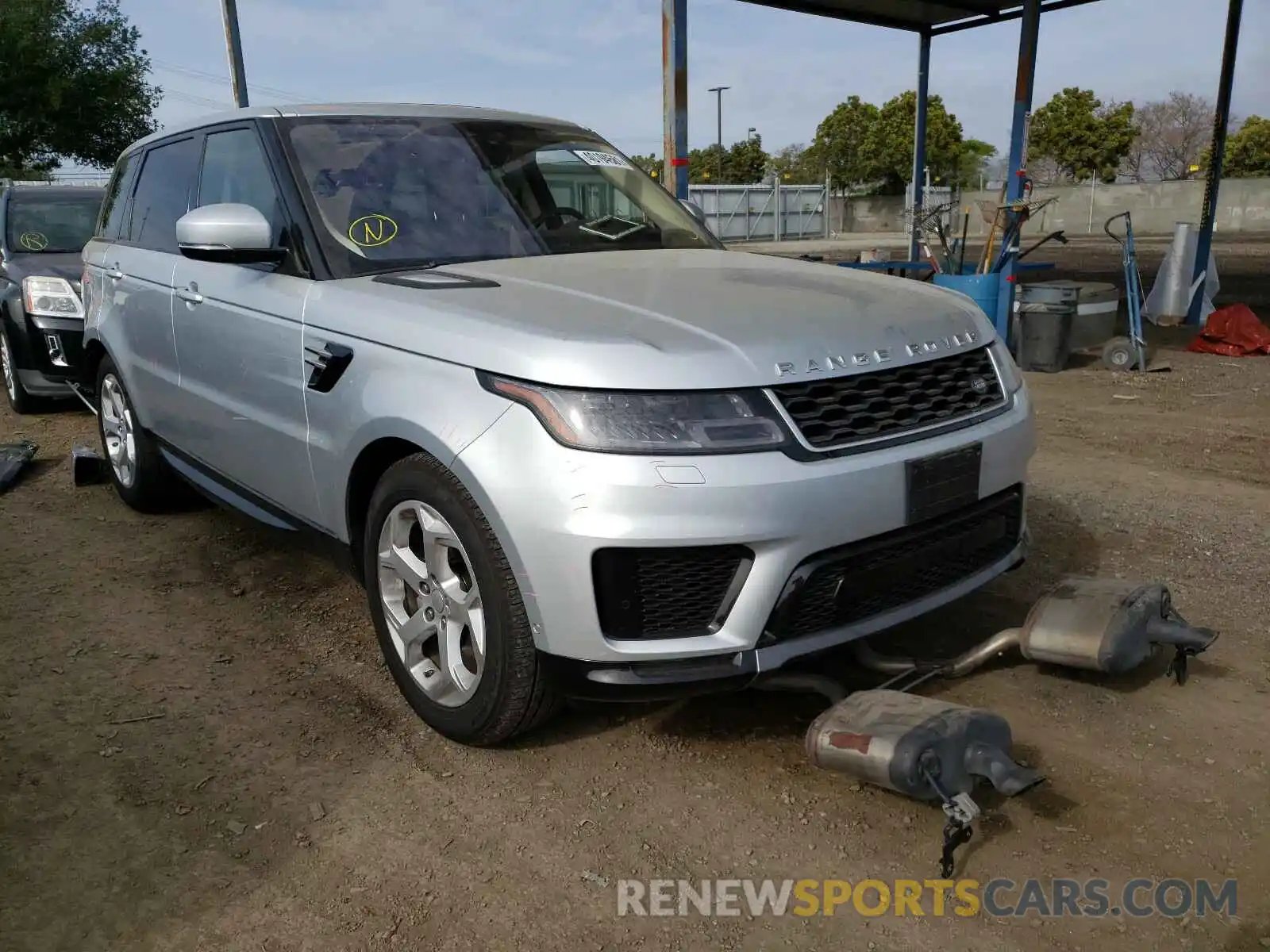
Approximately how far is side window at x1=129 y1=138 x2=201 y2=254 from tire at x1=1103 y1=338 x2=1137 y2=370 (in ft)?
26.1

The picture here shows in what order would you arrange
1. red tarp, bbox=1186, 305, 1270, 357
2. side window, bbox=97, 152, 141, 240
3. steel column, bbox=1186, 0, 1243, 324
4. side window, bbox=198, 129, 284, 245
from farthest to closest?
steel column, bbox=1186, 0, 1243, 324
red tarp, bbox=1186, 305, 1270, 357
side window, bbox=97, 152, 141, 240
side window, bbox=198, 129, 284, 245

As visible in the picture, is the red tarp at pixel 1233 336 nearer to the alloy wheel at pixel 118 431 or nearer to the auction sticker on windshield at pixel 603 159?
the auction sticker on windshield at pixel 603 159

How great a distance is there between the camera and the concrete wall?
40156 millimetres

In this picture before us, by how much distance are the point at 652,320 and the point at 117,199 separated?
12.5 feet

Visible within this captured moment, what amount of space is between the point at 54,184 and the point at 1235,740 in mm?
9728

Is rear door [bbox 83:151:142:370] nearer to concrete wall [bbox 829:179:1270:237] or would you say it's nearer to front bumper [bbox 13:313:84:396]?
front bumper [bbox 13:313:84:396]

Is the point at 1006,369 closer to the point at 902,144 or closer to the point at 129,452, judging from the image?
the point at 129,452

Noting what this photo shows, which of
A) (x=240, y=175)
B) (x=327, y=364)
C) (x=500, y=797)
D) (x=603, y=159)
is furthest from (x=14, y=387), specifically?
(x=500, y=797)

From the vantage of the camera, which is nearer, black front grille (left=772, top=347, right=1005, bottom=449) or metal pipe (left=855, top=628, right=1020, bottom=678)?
black front grille (left=772, top=347, right=1005, bottom=449)

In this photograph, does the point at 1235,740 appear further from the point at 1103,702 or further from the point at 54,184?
the point at 54,184

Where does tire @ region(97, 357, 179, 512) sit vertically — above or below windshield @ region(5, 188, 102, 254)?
below

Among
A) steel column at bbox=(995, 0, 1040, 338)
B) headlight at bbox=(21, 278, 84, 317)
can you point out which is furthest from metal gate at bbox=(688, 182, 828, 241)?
headlight at bbox=(21, 278, 84, 317)

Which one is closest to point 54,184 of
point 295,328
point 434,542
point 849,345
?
point 295,328

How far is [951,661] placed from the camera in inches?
124
